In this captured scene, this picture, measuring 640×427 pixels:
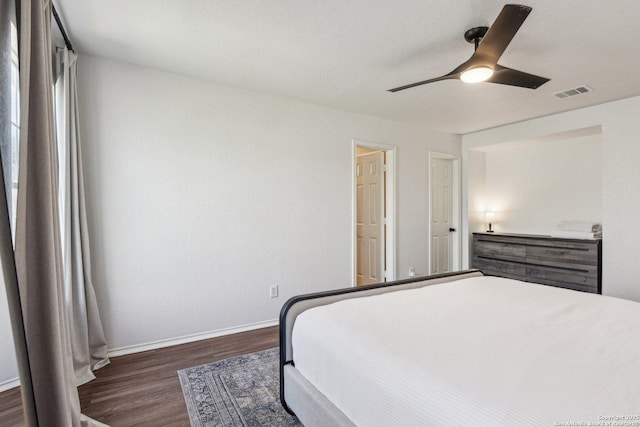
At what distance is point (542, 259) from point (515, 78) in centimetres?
275

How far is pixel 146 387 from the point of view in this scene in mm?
2125

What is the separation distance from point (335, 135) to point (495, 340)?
114 inches

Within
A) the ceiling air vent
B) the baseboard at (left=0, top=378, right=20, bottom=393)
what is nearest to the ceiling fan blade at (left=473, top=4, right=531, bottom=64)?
the ceiling air vent

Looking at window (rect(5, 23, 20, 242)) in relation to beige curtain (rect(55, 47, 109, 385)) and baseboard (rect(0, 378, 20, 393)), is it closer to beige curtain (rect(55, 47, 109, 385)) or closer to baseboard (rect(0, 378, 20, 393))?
beige curtain (rect(55, 47, 109, 385))

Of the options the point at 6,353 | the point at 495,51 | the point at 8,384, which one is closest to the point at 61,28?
the point at 6,353

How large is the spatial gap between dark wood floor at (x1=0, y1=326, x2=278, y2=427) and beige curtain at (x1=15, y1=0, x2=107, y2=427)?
719 millimetres

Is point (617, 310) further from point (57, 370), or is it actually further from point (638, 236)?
point (57, 370)

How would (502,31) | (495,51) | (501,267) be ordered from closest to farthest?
(502,31) < (495,51) < (501,267)

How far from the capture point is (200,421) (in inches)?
69.4

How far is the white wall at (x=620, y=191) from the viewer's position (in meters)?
3.30

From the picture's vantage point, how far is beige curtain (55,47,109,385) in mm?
2207

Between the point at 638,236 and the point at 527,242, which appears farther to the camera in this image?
the point at 527,242

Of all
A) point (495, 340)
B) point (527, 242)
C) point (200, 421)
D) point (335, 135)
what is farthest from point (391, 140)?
point (200, 421)

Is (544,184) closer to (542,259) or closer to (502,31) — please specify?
(542,259)
